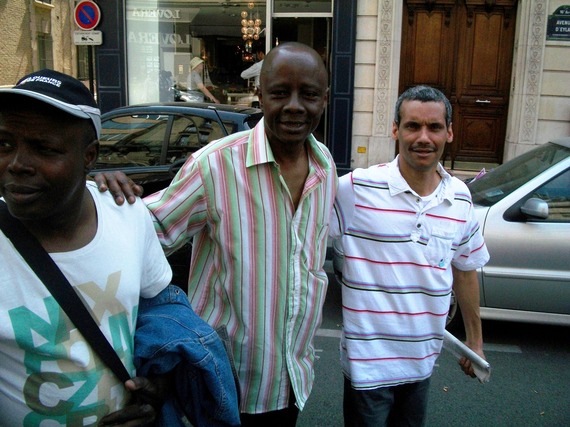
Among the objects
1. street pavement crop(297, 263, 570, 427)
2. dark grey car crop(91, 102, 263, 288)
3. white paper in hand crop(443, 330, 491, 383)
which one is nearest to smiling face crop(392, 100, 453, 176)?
white paper in hand crop(443, 330, 491, 383)

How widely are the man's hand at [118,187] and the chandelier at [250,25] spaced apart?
407 inches

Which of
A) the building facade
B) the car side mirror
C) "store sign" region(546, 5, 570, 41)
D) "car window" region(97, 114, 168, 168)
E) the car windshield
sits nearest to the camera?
the car side mirror

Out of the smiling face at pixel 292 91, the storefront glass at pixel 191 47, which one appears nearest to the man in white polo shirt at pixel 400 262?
the smiling face at pixel 292 91

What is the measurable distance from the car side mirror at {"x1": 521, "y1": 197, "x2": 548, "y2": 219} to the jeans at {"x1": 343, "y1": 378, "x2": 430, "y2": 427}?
248 centimetres

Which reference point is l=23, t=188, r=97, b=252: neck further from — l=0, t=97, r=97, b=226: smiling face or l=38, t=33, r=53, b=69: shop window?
l=38, t=33, r=53, b=69: shop window

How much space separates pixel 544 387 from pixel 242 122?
3.39m

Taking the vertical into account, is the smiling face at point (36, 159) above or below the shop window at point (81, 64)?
below

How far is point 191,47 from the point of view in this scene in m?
11.9

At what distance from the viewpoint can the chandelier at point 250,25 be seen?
37.8 ft

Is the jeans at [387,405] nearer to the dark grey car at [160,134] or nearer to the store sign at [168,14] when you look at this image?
the dark grey car at [160,134]

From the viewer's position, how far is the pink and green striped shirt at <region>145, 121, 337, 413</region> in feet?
6.48

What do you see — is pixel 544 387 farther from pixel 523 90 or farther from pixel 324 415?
pixel 523 90

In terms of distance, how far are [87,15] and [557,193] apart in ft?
29.9

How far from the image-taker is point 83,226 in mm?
1445
